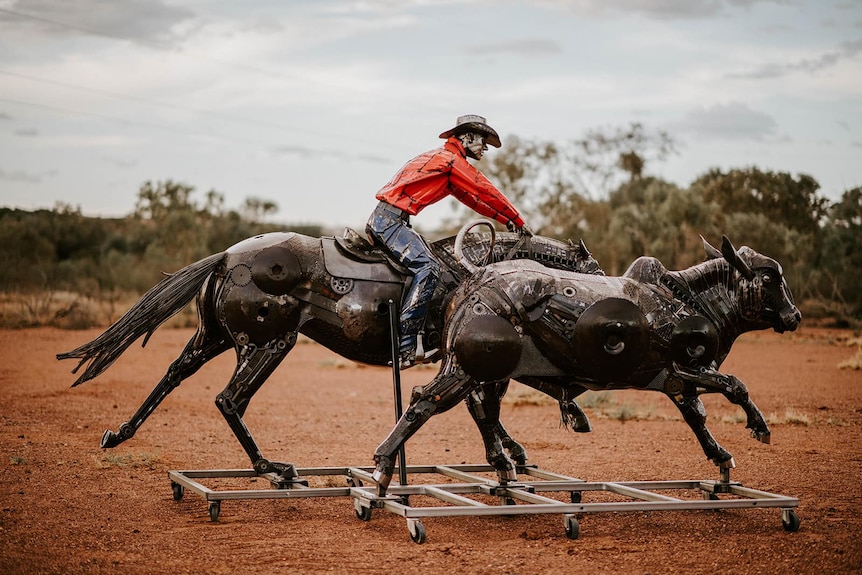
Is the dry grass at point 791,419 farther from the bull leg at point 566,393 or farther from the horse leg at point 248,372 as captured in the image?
the horse leg at point 248,372

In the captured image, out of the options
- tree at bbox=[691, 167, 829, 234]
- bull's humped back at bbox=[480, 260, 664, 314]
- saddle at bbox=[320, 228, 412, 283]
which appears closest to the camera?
bull's humped back at bbox=[480, 260, 664, 314]

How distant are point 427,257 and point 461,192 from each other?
55cm

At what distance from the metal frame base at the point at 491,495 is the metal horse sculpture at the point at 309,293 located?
690 millimetres

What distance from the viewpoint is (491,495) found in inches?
332

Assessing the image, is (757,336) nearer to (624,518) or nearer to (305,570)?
(624,518)

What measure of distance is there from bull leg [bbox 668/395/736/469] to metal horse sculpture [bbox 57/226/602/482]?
3.93 ft

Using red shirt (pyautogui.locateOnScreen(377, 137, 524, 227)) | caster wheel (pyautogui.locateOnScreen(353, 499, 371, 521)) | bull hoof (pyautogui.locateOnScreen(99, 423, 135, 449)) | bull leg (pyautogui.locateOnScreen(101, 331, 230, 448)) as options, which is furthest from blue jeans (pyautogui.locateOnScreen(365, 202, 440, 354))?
bull hoof (pyautogui.locateOnScreen(99, 423, 135, 449))

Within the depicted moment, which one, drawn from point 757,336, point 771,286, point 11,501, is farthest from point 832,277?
point 11,501

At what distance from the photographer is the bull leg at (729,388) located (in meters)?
7.45

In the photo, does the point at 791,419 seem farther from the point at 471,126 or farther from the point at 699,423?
the point at 471,126

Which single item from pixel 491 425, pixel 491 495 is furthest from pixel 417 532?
pixel 491 425

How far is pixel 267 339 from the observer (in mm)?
8156

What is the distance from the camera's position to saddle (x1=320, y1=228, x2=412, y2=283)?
26.8 ft

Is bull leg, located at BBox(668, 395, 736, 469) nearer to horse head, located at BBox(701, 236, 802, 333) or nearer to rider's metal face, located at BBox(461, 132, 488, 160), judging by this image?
horse head, located at BBox(701, 236, 802, 333)
